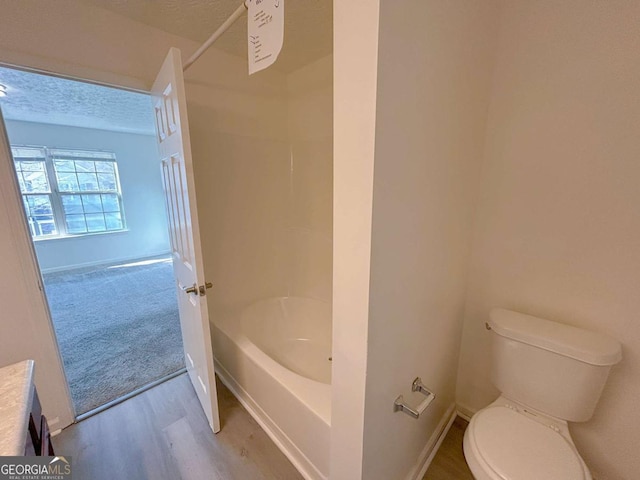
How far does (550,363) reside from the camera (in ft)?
3.43

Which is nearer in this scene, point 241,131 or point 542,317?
point 542,317

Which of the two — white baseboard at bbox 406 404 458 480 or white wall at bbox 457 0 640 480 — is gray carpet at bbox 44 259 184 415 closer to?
white baseboard at bbox 406 404 458 480

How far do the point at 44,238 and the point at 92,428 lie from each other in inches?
167

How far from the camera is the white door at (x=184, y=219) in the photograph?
1.15m

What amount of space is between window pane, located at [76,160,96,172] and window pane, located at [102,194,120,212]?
466 mm

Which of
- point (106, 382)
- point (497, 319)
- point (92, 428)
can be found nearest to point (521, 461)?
point (497, 319)

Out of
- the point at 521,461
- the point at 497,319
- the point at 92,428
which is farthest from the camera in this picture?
the point at 92,428

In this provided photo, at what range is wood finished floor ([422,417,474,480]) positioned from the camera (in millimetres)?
1246

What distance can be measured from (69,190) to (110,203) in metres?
0.57

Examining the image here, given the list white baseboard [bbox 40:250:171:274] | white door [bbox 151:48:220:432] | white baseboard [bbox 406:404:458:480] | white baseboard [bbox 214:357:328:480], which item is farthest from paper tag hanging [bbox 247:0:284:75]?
white baseboard [bbox 40:250:171:274]

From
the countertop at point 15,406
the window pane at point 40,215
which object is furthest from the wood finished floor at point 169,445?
the window pane at point 40,215

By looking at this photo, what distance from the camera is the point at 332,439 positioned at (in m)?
0.96

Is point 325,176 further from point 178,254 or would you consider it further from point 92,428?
point 92,428

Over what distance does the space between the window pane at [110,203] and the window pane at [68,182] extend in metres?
0.39
